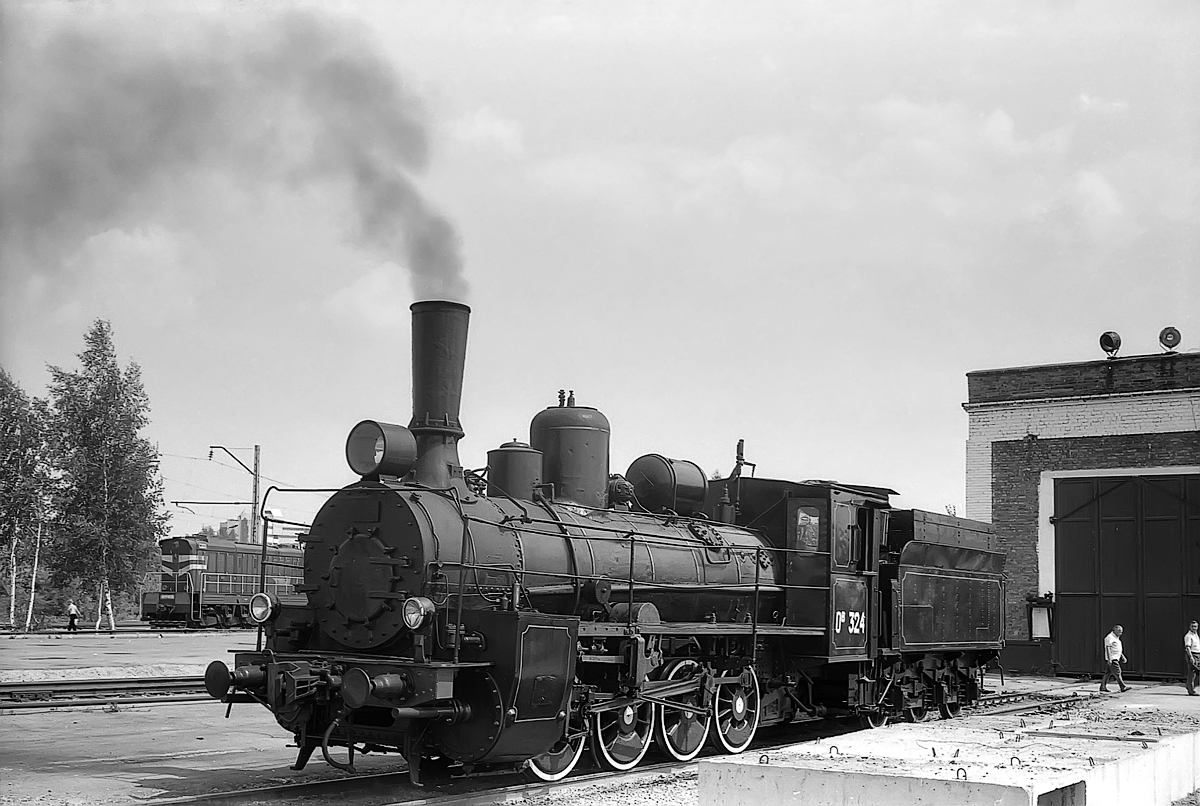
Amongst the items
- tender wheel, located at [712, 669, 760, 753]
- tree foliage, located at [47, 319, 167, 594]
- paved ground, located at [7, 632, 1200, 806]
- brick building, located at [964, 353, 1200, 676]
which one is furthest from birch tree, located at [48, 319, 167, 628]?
tender wheel, located at [712, 669, 760, 753]

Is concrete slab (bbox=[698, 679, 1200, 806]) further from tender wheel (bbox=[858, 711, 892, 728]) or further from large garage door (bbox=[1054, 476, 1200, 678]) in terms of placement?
large garage door (bbox=[1054, 476, 1200, 678])

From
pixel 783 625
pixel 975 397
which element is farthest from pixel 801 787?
pixel 975 397

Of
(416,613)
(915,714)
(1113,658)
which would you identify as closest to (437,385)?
(416,613)

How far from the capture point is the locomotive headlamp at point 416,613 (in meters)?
8.71

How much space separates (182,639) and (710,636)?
83.1 feet

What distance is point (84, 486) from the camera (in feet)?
121

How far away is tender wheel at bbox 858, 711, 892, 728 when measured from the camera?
14.3 meters

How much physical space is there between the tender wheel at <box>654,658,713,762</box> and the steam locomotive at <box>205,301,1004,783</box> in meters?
0.02

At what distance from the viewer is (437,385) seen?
389 inches

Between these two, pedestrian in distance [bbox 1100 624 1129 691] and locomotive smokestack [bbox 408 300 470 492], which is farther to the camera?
pedestrian in distance [bbox 1100 624 1129 691]

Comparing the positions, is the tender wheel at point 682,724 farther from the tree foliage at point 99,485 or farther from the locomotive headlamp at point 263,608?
the tree foliage at point 99,485

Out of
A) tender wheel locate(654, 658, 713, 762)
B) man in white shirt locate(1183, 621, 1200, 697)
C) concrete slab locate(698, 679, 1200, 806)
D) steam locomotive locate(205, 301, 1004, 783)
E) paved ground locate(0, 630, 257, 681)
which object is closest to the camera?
concrete slab locate(698, 679, 1200, 806)

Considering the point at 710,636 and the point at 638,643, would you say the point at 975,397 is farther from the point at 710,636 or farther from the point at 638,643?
the point at 638,643

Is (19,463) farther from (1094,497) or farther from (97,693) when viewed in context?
(1094,497)
